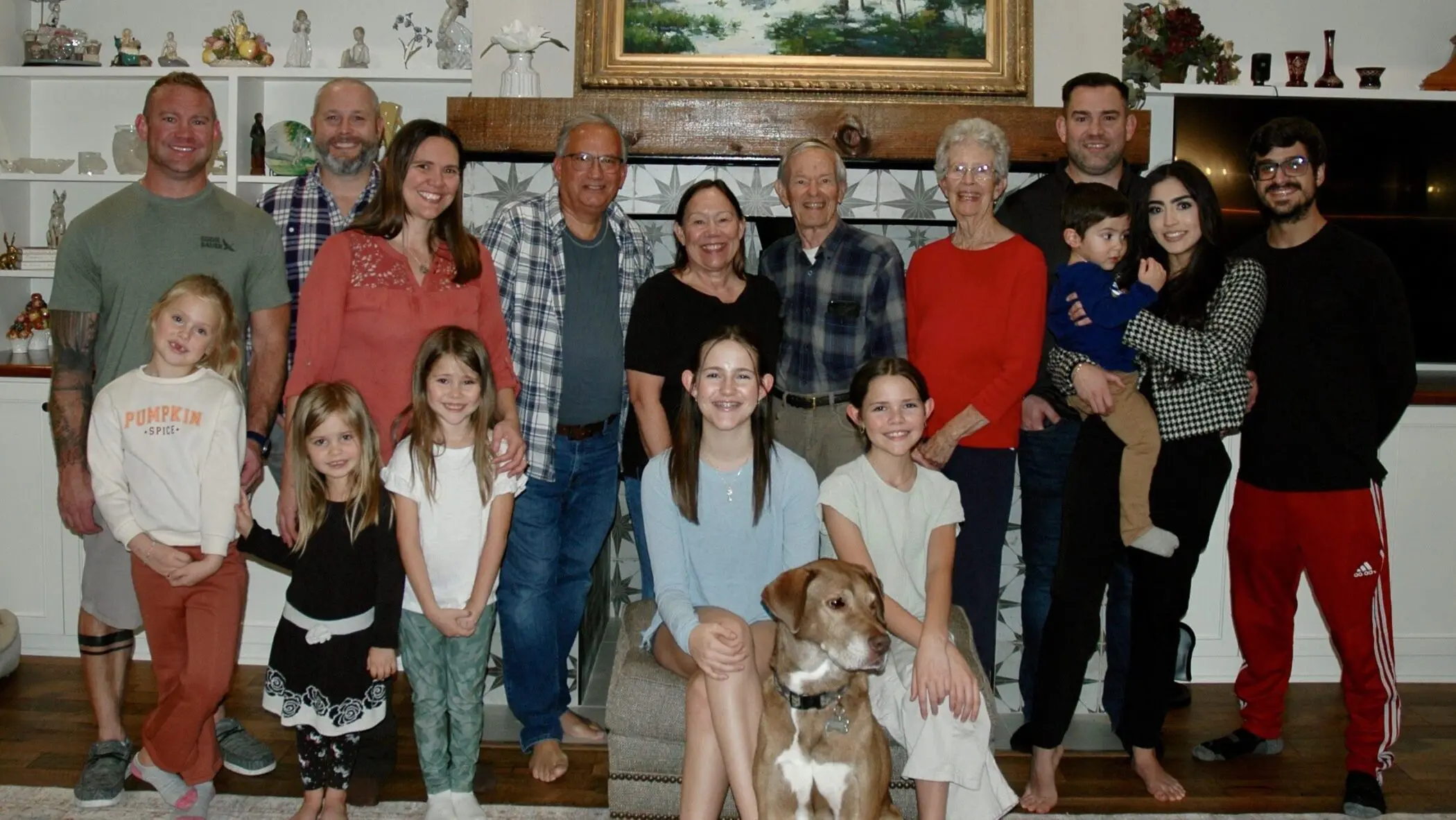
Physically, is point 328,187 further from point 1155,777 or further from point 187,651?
point 1155,777

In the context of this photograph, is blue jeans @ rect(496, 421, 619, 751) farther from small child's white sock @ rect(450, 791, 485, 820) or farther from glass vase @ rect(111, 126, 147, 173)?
glass vase @ rect(111, 126, 147, 173)

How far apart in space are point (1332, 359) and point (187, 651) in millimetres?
2743

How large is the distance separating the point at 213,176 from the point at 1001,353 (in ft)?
9.63

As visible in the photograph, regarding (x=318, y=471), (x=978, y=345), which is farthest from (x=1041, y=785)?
(x=318, y=471)

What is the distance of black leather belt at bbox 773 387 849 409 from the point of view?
301 cm

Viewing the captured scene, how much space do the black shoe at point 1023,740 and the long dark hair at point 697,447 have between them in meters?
1.16

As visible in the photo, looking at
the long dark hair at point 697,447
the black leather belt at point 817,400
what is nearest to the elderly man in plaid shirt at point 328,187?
the long dark hair at point 697,447

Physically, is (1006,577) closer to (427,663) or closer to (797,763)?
(797,763)

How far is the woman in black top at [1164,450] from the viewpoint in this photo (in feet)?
9.15

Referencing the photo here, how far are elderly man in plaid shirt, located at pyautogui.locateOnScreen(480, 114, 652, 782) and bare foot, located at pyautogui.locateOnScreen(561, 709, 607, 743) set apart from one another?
0.13 meters

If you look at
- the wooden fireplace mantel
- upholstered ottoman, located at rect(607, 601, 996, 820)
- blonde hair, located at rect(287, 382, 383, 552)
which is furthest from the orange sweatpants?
the wooden fireplace mantel

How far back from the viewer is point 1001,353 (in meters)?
2.94

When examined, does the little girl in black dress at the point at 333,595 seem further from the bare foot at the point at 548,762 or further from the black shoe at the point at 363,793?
the bare foot at the point at 548,762

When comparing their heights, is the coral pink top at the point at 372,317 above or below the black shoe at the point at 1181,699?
above
